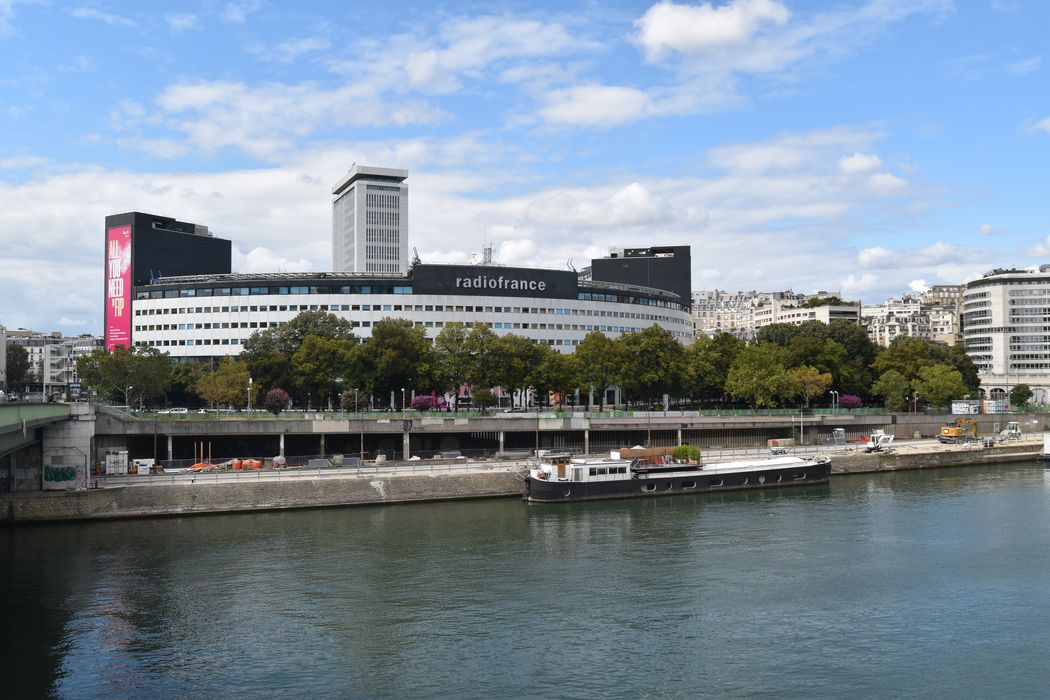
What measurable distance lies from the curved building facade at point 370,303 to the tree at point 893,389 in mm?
38194

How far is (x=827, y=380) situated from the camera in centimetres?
12575

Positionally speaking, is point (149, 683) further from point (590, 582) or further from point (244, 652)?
point (590, 582)

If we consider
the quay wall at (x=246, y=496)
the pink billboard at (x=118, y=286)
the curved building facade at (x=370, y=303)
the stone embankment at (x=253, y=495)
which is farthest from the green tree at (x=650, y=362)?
the pink billboard at (x=118, y=286)

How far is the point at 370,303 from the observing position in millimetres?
154125

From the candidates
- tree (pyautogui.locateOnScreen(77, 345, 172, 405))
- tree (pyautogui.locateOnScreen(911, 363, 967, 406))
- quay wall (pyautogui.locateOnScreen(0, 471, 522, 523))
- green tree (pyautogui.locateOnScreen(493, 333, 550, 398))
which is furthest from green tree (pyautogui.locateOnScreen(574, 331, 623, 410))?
tree (pyautogui.locateOnScreen(77, 345, 172, 405))

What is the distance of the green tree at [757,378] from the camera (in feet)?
388

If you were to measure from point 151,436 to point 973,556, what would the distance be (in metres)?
68.2

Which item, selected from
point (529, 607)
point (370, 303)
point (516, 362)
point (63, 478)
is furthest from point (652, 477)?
point (370, 303)

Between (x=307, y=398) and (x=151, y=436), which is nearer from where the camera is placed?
(x=151, y=436)

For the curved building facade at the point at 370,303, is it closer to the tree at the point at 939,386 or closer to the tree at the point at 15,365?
the tree at the point at 939,386

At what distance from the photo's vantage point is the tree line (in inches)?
4257

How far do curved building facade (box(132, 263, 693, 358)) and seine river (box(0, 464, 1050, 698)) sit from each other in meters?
91.7

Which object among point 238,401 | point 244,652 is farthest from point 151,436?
point 244,652

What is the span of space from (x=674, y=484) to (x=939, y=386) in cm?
→ 7283
